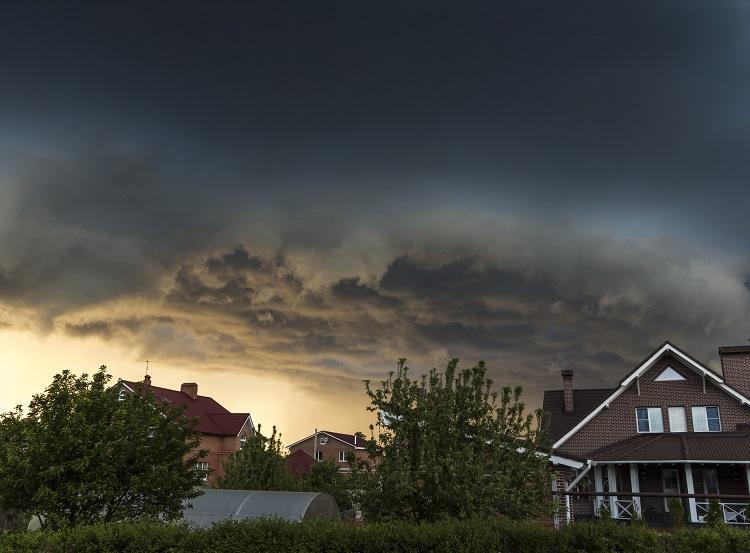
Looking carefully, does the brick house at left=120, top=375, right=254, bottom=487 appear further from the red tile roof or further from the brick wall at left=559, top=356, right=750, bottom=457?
the brick wall at left=559, top=356, right=750, bottom=457

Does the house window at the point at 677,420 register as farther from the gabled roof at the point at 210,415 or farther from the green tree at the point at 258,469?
the gabled roof at the point at 210,415

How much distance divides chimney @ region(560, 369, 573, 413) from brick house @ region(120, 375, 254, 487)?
3079 cm

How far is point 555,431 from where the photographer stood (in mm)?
39719

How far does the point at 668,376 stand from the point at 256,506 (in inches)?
970

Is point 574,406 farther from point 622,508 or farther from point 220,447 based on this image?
point 220,447

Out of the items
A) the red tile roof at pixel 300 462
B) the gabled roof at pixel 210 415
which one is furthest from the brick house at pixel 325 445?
the gabled roof at pixel 210 415

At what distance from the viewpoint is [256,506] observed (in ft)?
86.6

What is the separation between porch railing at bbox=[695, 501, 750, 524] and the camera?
29.8 metres

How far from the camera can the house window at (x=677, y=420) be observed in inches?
1431

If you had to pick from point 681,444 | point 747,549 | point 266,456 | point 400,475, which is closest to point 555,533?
point 400,475

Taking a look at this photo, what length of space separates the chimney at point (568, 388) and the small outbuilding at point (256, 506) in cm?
2066

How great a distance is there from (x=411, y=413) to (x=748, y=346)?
28.2 meters

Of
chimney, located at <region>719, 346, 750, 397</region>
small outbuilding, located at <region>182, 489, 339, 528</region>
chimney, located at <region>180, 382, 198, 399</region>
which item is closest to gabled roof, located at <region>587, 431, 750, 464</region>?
chimney, located at <region>719, 346, 750, 397</region>

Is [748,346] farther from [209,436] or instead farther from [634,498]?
[209,436]
